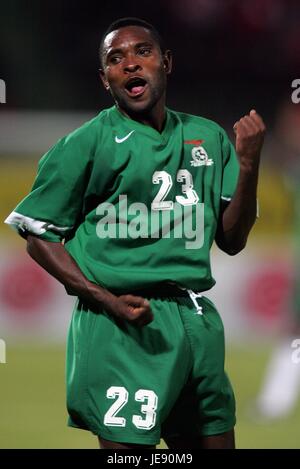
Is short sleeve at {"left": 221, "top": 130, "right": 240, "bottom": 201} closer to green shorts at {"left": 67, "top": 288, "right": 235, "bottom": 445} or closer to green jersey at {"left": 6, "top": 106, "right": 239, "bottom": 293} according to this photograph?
green jersey at {"left": 6, "top": 106, "right": 239, "bottom": 293}

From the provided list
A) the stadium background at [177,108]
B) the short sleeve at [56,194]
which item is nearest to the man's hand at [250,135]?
the short sleeve at [56,194]

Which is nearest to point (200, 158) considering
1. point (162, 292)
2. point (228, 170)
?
point (228, 170)

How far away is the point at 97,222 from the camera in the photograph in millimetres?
2896

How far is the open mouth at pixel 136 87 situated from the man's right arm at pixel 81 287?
46cm

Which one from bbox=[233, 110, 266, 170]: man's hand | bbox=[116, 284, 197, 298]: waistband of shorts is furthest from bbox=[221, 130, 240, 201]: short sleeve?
bbox=[116, 284, 197, 298]: waistband of shorts

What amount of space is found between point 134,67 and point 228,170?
1.42 feet

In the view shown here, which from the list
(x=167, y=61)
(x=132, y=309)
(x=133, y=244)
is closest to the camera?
(x=132, y=309)

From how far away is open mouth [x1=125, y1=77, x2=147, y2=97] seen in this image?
9.41 ft

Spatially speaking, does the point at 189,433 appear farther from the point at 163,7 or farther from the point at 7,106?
the point at 163,7

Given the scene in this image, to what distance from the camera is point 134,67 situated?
2848mm

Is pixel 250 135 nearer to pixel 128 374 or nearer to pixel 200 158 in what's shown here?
pixel 200 158

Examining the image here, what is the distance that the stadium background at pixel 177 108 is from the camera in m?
5.60

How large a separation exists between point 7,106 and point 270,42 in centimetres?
239
